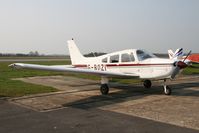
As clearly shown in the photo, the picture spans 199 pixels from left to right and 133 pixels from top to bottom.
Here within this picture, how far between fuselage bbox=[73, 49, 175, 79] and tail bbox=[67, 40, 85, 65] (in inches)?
83.4

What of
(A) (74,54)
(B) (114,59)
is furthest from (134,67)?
(A) (74,54)

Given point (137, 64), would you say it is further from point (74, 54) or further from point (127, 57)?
point (74, 54)

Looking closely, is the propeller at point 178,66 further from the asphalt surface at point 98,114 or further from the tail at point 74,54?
the tail at point 74,54

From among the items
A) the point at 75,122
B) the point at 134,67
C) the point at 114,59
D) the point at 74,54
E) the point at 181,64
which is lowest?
the point at 75,122

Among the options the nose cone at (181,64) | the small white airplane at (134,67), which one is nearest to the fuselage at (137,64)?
the small white airplane at (134,67)

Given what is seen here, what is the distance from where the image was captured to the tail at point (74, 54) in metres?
16.9

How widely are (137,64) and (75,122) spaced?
6347 millimetres

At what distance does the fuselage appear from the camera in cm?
1202

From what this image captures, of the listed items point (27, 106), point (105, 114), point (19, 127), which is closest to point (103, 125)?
point (105, 114)

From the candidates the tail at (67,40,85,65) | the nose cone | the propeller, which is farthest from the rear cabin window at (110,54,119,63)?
the nose cone

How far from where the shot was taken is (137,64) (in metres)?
12.9

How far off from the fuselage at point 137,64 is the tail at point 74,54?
212cm

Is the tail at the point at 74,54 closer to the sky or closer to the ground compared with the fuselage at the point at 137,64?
closer to the sky

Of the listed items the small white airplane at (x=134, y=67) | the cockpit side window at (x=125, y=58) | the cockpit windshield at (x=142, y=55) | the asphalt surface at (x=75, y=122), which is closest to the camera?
the asphalt surface at (x=75, y=122)
